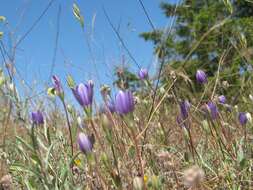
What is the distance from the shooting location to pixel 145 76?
1938 millimetres

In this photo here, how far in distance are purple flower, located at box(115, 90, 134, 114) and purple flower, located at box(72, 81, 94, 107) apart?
0.39 feet

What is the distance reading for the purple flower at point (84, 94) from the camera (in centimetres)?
116

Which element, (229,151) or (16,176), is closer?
(229,151)

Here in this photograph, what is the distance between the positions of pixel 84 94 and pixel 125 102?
0.15 meters

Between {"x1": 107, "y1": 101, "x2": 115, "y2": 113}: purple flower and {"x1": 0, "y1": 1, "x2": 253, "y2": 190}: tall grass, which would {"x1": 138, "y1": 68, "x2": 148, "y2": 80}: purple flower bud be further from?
{"x1": 107, "y1": 101, "x2": 115, "y2": 113}: purple flower

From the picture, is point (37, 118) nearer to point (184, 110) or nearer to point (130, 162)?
point (130, 162)

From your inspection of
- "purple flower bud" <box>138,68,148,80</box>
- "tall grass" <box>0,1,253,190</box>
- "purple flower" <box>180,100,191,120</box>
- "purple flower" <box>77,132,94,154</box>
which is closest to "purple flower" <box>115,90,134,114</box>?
"tall grass" <box>0,1,253,190</box>

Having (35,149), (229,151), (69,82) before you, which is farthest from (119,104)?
(229,151)

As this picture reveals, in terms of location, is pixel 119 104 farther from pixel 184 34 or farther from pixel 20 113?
pixel 184 34

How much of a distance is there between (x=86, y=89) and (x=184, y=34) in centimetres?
1569

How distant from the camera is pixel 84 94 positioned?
1161 millimetres

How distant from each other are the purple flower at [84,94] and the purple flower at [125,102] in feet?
A: 0.39

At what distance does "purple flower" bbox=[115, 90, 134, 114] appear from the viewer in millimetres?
1053

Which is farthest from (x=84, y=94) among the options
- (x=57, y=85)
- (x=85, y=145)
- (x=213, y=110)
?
(x=213, y=110)
